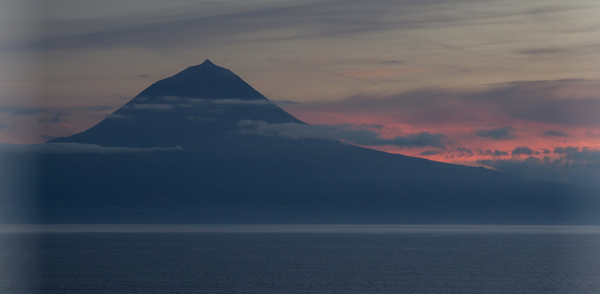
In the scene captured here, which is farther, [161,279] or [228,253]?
[228,253]

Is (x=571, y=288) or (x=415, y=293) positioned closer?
(x=415, y=293)

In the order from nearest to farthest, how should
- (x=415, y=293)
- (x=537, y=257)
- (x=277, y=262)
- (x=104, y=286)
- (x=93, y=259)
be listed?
1. (x=415, y=293)
2. (x=104, y=286)
3. (x=277, y=262)
4. (x=93, y=259)
5. (x=537, y=257)

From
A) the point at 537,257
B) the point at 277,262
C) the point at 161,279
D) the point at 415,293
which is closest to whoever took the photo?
the point at 415,293

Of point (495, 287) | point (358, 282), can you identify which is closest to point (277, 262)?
point (358, 282)

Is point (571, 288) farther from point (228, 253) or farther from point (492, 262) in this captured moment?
point (228, 253)

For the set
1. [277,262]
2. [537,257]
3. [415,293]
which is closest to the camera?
[415,293]

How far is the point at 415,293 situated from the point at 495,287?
37.3 ft

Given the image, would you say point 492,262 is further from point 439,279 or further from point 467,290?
point 467,290

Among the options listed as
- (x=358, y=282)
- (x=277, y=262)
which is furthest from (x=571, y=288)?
(x=277, y=262)

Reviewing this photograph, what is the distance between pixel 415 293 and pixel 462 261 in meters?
45.7

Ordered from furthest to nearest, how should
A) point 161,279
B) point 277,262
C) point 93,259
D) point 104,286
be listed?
point 93,259 < point 277,262 < point 161,279 < point 104,286

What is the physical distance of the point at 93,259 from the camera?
11800 cm

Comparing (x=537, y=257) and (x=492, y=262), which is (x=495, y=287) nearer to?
(x=492, y=262)

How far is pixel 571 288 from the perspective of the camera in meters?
79.6
